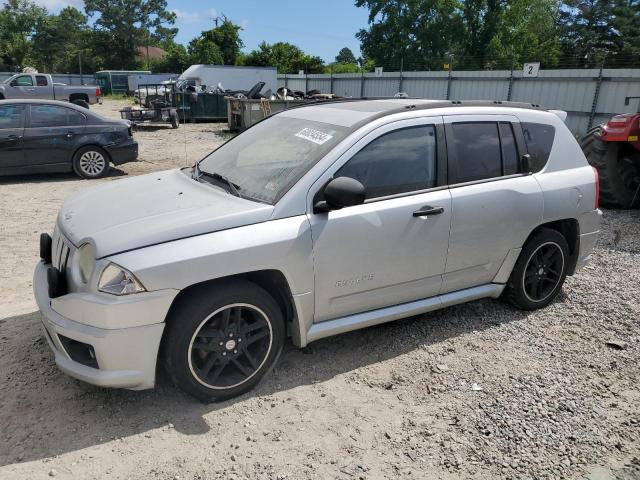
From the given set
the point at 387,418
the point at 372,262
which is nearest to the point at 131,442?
the point at 387,418

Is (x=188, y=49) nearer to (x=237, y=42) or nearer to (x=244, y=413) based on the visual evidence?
(x=237, y=42)

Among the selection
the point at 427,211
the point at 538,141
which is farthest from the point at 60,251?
the point at 538,141

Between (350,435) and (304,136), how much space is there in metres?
2.03

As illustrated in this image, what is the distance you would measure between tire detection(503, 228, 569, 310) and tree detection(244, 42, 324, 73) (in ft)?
150

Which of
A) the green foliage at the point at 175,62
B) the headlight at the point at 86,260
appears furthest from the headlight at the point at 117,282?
the green foliage at the point at 175,62

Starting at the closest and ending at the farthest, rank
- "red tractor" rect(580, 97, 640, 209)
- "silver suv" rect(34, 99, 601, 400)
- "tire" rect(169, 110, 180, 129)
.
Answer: "silver suv" rect(34, 99, 601, 400), "red tractor" rect(580, 97, 640, 209), "tire" rect(169, 110, 180, 129)

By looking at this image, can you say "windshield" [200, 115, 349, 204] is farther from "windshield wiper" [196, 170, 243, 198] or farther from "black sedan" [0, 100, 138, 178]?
"black sedan" [0, 100, 138, 178]

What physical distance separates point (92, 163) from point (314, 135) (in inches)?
310

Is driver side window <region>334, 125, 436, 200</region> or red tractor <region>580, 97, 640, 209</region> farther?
red tractor <region>580, 97, 640, 209</region>

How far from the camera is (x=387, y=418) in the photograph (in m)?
3.14

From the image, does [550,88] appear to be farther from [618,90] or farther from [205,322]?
[205,322]

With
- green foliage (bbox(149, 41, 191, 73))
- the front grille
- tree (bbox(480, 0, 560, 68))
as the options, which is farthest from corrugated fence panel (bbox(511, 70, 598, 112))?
green foliage (bbox(149, 41, 191, 73))

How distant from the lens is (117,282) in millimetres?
2775

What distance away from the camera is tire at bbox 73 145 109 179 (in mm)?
9992
